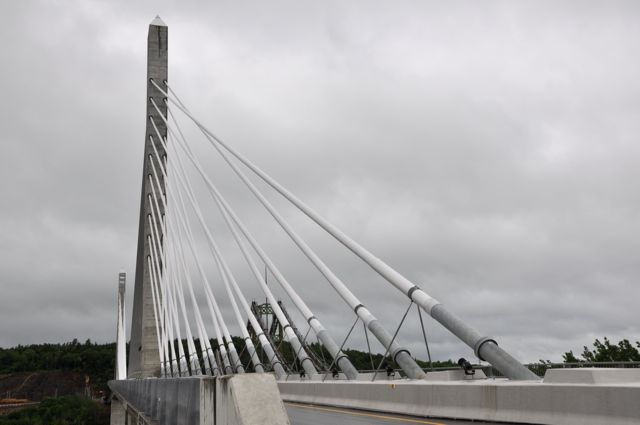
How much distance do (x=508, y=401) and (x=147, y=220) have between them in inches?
1190

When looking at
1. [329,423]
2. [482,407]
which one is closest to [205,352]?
[329,423]

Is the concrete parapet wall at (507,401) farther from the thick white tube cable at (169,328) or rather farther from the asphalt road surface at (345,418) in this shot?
the thick white tube cable at (169,328)

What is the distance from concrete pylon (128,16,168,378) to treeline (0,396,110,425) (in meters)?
40.4

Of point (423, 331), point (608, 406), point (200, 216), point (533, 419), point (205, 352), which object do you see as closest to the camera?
point (608, 406)

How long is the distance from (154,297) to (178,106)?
12597 millimetres

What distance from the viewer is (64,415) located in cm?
8156

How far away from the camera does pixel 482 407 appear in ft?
34.8

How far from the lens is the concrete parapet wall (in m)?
8.06

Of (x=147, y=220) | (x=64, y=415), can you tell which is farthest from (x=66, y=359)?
(x=147, y=220)

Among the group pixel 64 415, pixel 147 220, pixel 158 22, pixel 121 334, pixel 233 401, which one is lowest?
pixel 64 415

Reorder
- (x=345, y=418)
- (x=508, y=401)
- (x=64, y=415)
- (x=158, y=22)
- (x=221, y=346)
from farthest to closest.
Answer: (x=64, y=415)
(x=158, y=22)
(x=221, y=346)
(x=345, y=418)
(x=508, y=401)

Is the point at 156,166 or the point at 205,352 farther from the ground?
the point at 156,166

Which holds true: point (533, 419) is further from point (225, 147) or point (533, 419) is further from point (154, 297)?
point (154, 297)

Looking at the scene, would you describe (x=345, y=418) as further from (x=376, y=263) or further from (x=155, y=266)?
(x=155, y=266)
